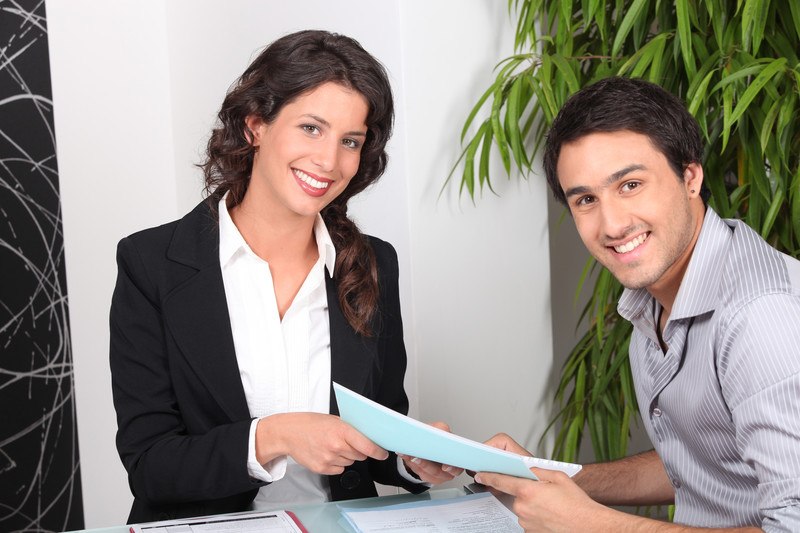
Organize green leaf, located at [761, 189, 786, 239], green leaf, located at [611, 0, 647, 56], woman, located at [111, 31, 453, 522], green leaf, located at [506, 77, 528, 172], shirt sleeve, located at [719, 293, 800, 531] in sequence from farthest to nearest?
green leaf, located at [506, 77, 528, 172], green leaf, located at [611, 0, 647, 56], green leaf, located at [761, 189, 786, 239], woman, located at [111, 31, 453, 522], shirt sleeve, located at [719, 293, 800, 531]

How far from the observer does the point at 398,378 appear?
7.70 ft

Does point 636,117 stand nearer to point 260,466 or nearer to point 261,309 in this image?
point 261,309

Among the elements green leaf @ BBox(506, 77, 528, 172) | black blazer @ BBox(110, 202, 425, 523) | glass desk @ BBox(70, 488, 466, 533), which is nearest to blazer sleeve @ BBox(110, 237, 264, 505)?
black blazer @ BBox(110, 202, 425, 523)

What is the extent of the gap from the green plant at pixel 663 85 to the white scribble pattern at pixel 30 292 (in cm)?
146

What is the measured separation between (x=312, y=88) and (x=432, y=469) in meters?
0.86

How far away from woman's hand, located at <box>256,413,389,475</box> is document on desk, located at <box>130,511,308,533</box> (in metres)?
0.11

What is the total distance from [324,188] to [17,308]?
5.04 ft

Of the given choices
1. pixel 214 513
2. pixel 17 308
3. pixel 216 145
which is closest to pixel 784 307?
pixel 214 513

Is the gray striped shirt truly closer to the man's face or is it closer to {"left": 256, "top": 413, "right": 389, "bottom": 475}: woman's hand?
the man's face

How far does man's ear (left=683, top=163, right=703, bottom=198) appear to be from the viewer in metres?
1.95

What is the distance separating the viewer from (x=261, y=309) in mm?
2158

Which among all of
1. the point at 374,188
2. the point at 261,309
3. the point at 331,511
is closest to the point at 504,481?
the point at 331,511

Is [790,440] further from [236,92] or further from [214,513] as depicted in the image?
[236,92]

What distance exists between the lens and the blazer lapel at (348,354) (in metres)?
2.16
